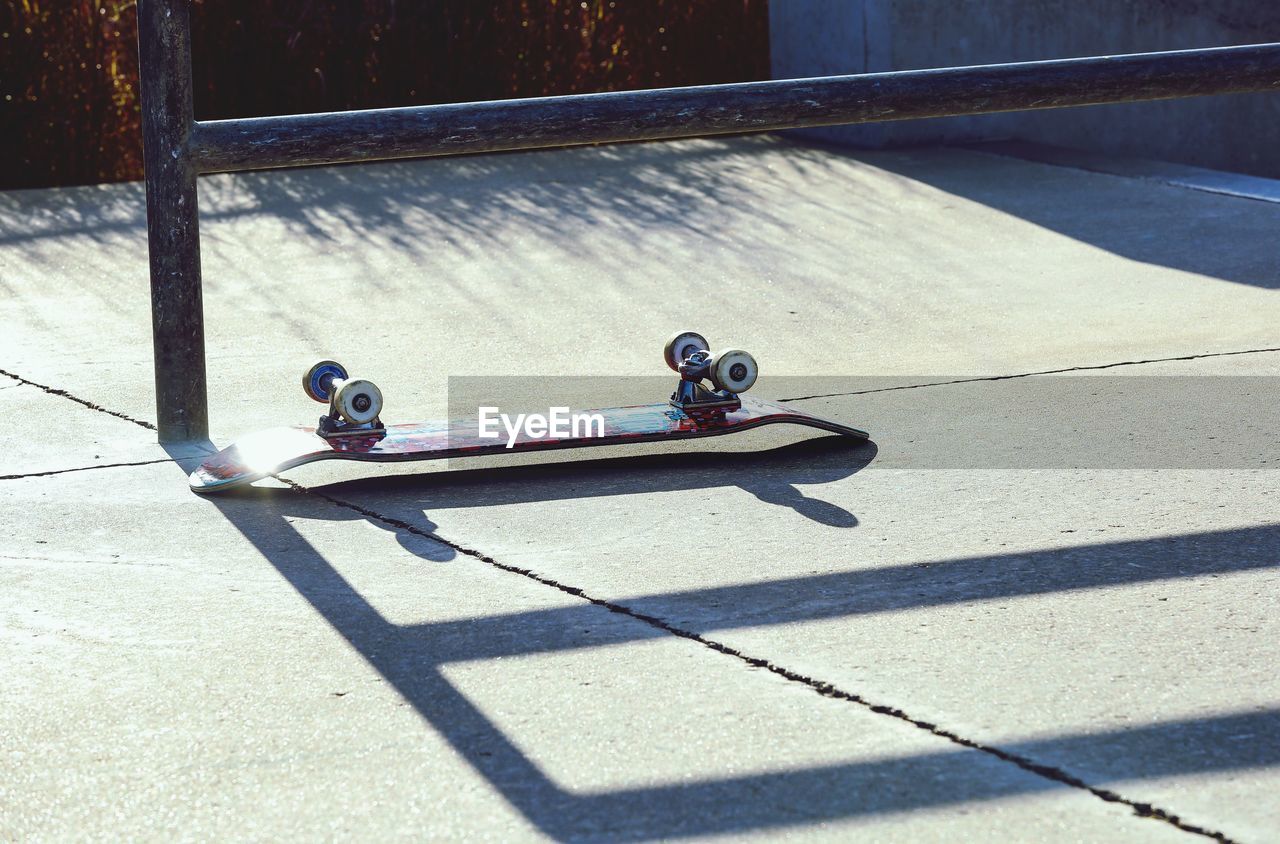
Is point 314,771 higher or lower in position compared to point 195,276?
lower

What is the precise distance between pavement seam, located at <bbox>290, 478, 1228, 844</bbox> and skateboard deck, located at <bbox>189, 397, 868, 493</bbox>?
0.21 metres

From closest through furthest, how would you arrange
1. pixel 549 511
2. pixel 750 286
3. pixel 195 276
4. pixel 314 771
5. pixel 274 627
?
pixel 314 771 < pixel 274 627 < pixel 549 511 < pixel 195 276 < pixel 750 286

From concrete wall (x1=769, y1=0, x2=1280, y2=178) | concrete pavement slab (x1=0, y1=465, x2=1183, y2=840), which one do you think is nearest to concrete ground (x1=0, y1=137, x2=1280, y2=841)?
concrete pavement slab (x1=0, y1=465, x2=1183, y2=840)

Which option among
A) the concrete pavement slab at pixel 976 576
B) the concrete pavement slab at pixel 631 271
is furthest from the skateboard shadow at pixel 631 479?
the concrete pavement slab at pixel 631 271

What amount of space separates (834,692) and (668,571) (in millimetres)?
620

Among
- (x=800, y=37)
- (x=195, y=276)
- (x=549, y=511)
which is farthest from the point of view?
(x=800, y=37)

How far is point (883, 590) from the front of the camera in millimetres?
2855

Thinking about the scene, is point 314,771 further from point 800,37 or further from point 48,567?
point 800,37

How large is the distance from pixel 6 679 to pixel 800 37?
7299 mm

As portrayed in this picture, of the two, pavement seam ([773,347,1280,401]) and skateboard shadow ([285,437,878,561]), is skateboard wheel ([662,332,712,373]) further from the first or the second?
pavement seam ([773,347,1280,401])

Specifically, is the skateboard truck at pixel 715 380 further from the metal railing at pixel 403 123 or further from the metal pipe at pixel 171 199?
the metal pipe at pixel 171 199

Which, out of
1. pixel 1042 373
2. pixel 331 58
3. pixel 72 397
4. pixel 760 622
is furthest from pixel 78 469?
pixel 331 58

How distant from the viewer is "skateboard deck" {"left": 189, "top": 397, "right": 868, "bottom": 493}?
3480mm

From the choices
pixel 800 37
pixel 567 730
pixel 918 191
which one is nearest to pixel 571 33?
pixel 800 37
